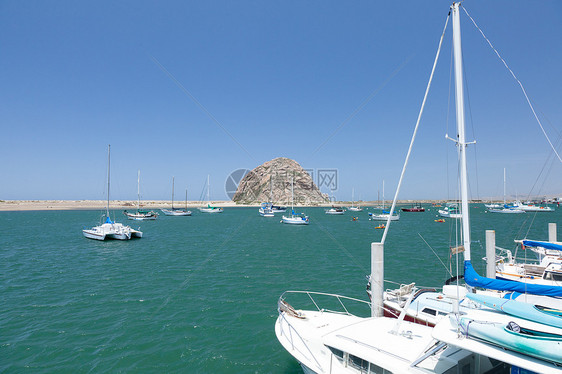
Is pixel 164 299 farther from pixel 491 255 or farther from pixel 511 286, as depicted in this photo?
pixel 491 255

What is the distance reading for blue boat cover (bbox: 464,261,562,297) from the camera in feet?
32.5

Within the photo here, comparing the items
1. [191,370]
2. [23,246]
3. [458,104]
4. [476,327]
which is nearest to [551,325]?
[476,327]

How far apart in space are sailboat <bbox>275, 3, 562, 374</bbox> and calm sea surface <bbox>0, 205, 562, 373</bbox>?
2457mm

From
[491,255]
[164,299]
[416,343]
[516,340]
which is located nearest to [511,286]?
[416,343]

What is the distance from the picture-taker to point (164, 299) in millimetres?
19266

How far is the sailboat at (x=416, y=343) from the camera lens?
6582 mm

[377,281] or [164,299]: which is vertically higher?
[377,281]

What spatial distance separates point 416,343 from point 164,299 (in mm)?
16449

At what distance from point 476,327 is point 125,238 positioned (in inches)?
1962

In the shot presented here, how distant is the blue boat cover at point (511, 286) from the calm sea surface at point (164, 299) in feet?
26.7

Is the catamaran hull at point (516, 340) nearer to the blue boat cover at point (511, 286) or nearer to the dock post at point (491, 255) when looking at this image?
the blue boat cover at point (511, 286)

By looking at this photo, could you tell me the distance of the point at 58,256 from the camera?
33.5m

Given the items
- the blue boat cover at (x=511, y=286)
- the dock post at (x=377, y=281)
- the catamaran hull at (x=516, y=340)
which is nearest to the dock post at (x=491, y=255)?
the blue boat cover at (x=511, y=286)

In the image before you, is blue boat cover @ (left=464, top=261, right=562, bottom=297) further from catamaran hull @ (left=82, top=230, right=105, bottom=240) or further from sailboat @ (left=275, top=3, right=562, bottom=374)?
catamaran hull @ (left=82, top=230, right=105, bottom=240)
